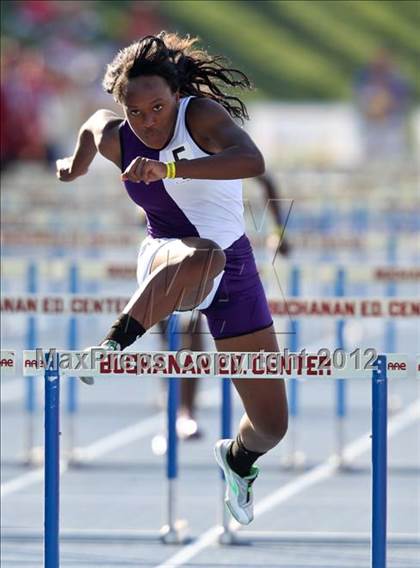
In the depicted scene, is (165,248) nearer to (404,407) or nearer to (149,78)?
(149,78)

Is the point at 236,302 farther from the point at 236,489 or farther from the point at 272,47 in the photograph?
the point at 272,47

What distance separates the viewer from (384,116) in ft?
164

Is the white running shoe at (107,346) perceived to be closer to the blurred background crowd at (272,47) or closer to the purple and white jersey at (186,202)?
the purple and white jersey at (186,202)

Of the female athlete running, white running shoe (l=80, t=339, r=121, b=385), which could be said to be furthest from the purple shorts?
white running shoe (l=80, t=339, r=121, b=385)

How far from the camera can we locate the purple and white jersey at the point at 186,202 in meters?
6.56

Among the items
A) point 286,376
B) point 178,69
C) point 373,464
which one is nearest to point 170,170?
point 178,69

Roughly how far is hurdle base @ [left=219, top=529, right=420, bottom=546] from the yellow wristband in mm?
2882

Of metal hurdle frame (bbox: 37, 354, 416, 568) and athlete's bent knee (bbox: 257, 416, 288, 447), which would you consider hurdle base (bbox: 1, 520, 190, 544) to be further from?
metal hurdle frame (bbox: 37, 354, 416, 568)

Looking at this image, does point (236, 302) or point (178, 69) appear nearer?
point (178, 69)

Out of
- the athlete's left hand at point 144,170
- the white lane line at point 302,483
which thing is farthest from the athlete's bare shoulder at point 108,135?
the white lane line at point 302,483

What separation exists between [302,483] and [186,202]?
400cm

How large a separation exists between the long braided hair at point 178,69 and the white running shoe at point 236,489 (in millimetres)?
1411

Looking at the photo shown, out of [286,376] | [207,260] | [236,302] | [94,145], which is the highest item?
[94,145]

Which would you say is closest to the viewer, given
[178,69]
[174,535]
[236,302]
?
[178,69]
